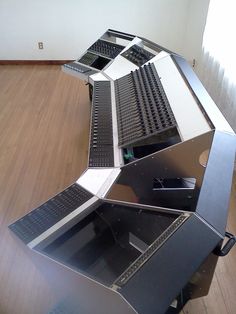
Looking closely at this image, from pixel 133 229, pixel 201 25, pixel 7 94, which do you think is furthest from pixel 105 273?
pixel 201 25

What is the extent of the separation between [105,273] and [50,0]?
151 inches

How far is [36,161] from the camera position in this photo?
2.42 meters

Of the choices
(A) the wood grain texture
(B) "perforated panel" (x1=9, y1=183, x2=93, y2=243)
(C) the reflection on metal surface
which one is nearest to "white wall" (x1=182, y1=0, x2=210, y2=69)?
(A) the wood grain texture

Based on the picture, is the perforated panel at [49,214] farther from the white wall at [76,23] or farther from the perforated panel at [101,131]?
the white wall at [76,23]

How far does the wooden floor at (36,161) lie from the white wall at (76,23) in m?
0.35

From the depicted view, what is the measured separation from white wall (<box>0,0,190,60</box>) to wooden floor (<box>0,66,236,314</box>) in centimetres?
35

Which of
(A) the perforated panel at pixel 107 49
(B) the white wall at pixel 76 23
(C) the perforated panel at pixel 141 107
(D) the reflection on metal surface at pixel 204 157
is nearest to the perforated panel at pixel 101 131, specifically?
(C) the perforated panel at pixel 141 107

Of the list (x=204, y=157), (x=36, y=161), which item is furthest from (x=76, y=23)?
(x=204, y=157)

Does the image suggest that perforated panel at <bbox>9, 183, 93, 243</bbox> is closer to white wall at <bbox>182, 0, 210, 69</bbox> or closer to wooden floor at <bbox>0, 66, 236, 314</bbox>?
wooden floor at <bbox>0, 66, 236, 314</bbox>

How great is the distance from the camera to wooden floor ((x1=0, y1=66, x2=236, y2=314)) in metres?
1.46

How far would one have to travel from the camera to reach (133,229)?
3.60 feet

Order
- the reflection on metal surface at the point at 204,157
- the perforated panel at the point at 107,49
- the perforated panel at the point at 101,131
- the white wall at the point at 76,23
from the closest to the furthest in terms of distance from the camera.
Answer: the reflection on metal surface at the point at 204,157, the perforated panel at the point at 101,131, the perforated panel at the point at 107,49, the white wall at the point at 76,23

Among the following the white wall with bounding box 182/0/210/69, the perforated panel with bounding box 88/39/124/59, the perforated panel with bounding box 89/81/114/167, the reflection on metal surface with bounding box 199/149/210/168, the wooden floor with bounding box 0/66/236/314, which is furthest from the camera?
the white wall with bounding box 182/0/210/69

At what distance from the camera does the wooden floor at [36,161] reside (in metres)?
1.46
